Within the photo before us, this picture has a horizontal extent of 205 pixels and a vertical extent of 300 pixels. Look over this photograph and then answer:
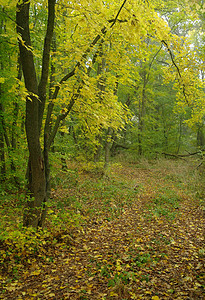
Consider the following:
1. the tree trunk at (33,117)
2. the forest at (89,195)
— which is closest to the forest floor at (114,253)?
the forest at (89,195)

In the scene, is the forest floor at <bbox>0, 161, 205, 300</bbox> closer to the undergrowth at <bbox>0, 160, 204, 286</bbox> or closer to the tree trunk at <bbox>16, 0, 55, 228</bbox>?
the undergrowth at <bbox>0, 160, 204, 286</bbox>

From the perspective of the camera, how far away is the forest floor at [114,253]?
3.60 meters

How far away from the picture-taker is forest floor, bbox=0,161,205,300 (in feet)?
11.8

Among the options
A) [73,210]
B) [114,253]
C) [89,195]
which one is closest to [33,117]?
[114,253]

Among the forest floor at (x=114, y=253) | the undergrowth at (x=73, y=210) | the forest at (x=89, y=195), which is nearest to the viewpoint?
the forest floor at (x=114, y=253)

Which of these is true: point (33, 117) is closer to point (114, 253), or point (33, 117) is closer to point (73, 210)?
point (114, 253)

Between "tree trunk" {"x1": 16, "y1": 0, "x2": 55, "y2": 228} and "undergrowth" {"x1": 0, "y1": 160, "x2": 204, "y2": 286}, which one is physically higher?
"tree trunk" {"x1": 16, "y1": 0, "x2": 55, "y2": 228}

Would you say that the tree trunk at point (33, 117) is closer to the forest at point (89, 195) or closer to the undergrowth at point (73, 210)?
the forest at point (89, 195)

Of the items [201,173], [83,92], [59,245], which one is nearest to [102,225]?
[59,245]

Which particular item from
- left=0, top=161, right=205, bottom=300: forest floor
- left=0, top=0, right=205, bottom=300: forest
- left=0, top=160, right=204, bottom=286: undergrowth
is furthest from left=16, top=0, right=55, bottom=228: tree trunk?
left=0, top=161, right=205, bottom=300: forest floor

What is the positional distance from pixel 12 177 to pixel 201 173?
27.5 feet

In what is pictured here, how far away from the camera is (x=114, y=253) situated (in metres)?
4.84

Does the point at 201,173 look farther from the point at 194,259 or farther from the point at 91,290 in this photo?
the point at 91,290

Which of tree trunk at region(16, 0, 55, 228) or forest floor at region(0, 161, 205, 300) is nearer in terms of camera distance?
forest floor at region(0, 161, 205, 300)
